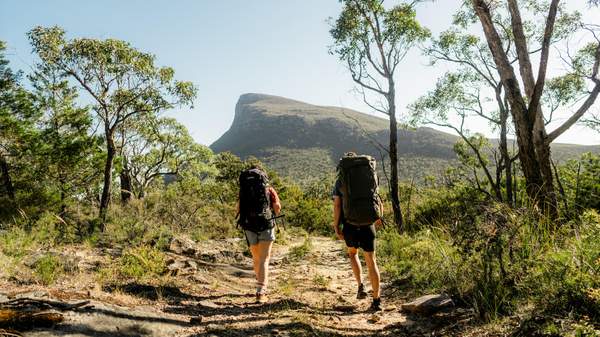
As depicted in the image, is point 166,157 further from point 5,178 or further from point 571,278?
point 571,278

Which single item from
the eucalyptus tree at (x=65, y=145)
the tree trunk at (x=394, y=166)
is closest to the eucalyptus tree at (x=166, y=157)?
the eucalyptus tree at (x=65, y=145)

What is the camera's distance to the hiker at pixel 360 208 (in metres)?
4.75

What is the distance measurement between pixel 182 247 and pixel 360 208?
18.4ft

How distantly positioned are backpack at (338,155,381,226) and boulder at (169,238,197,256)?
5103mm

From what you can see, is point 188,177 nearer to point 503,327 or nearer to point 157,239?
point 157,239

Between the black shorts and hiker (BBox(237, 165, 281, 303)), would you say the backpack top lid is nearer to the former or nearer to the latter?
the black shorts

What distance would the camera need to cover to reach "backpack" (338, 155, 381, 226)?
4762mm

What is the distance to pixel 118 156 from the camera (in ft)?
79.8

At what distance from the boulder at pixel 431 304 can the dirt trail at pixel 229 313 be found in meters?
0.17

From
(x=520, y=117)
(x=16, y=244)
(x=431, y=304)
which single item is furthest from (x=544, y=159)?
(x=16, y=244)

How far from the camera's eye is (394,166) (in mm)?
12898

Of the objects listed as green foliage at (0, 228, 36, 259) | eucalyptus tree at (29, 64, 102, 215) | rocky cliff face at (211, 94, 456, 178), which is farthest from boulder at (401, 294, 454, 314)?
rocky cliff face at (211, 94, 456, 178)

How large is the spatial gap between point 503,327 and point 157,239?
805cm

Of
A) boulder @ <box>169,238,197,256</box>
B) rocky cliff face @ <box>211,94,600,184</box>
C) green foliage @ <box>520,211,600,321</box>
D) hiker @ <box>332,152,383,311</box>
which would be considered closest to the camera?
green foliage @ <box>520,211,600,321</box>
